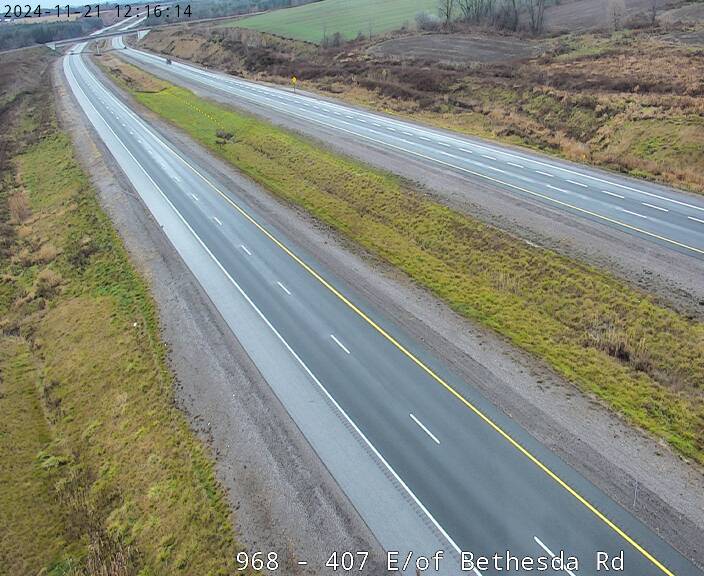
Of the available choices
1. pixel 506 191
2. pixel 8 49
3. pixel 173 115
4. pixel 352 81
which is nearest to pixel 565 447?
pixel 506 191

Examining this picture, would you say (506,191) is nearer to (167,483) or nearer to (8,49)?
(167,483)

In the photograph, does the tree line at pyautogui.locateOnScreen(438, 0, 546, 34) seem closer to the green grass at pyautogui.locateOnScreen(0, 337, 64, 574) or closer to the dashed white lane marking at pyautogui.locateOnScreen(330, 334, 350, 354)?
the dashed white lane marking at pyautogui.locateOnScreen(330, 334, 350, 354)

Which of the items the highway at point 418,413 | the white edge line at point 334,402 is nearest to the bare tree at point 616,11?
the highway at point 418,413

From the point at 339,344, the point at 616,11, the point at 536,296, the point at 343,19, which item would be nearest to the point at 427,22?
Answer: the point at 343,19

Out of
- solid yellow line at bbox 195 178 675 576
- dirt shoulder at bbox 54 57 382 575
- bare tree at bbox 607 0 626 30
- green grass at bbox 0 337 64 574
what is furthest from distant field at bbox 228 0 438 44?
green grass at bbox 0 337 64 574

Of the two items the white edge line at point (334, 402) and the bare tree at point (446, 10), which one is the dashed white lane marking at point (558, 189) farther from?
the bare tree at point (446, 10)

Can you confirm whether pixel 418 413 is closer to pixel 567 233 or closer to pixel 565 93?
pixel 567 233
